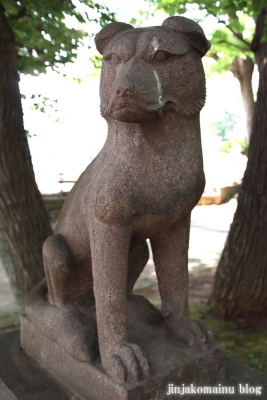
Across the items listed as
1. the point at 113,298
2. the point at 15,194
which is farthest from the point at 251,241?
the point at 113,298

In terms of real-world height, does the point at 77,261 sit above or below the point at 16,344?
above

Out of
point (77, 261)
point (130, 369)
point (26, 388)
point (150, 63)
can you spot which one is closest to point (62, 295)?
point (77, 261)

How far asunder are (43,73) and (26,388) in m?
3.16

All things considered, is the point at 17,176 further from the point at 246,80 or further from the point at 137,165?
the point at 246,80

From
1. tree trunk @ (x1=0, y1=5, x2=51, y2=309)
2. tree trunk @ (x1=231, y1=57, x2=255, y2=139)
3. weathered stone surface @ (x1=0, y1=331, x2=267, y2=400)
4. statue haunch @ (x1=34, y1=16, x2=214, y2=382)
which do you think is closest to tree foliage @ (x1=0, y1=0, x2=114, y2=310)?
tree trunk @ (x1=0, y1=5, x2=51, y2=309)

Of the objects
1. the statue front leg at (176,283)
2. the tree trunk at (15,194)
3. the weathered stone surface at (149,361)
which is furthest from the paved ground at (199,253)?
the statue front leg at (176,283)

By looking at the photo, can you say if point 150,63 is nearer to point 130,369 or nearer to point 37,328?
point 130,369

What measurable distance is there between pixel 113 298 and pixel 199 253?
4.50 m

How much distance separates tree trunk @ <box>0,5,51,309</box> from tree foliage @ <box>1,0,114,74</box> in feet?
1.12

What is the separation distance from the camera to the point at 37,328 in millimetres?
1850

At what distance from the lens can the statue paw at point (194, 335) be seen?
64.1 inches

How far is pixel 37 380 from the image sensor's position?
171cm

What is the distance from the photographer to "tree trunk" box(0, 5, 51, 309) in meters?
2.74

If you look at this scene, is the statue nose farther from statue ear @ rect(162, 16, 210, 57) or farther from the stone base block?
the stone base block
